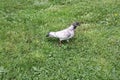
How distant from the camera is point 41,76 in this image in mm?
8602

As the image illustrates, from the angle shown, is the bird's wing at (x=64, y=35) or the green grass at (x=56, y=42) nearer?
the green grass at (x=56, y=42)

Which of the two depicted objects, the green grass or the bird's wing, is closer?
the green grass

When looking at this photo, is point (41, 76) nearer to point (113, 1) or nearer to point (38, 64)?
point (38, 64)

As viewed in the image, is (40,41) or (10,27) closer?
(40,41)

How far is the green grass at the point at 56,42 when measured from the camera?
29.0 feet

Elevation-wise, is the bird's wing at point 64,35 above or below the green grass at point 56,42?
above

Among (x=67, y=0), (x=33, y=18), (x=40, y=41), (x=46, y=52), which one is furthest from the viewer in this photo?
(x=67, y=0)

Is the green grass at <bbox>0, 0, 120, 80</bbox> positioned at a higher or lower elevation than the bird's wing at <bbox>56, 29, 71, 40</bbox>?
lower

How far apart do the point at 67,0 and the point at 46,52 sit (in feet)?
19.7

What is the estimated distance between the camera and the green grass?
8.83 metres

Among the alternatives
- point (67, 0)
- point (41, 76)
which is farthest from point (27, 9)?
point (41, 76)

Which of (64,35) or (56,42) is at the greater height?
(64,35)

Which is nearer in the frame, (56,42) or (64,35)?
(64,35)

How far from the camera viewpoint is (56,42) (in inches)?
417
